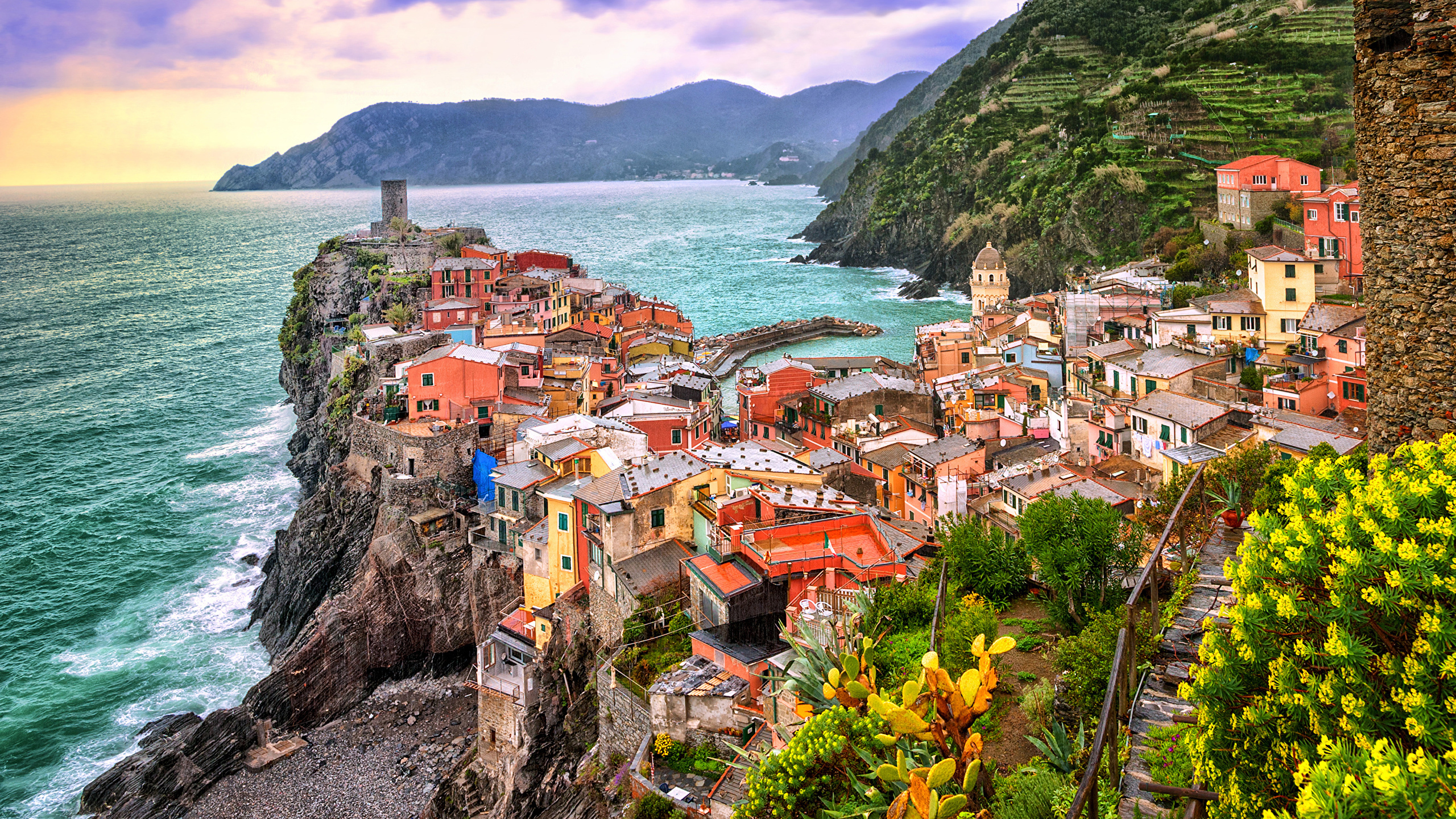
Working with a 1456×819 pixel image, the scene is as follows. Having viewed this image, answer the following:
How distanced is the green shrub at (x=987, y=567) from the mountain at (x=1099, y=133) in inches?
1969

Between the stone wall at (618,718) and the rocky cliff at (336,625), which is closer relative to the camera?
the stone wall at (618,718)

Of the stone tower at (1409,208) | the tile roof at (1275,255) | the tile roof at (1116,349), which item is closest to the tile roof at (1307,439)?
the tile roof at (1116,349)

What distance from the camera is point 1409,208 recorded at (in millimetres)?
7375

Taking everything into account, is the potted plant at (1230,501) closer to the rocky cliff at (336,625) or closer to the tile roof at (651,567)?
the tile roof at (651,567)

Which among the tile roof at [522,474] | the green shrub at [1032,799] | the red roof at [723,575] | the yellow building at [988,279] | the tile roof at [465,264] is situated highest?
the tile roof at [465,264]

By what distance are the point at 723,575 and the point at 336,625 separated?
1483 centimetres

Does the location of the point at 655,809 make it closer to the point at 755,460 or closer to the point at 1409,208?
the point at 1409,208

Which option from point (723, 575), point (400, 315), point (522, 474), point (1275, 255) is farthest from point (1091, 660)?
point (400, 315)

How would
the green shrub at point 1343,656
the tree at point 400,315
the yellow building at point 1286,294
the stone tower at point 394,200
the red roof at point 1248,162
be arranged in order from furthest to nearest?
1. the stone tower at point 394,200
2. the red roof at point 1248,162
3. the tree at point 400,315
4. the yellow building at point 1286,294
5. the green shrub at point 1343,656

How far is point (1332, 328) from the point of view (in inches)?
1117

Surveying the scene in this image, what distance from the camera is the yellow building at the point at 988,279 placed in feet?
190

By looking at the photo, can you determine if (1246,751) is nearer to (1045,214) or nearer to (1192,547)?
(1192,547)

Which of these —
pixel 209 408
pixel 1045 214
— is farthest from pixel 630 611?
pixel 1045 214

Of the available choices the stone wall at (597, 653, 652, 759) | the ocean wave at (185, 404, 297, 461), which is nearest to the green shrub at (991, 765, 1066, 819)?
the stone wall at (597, 653, 652, 759)
